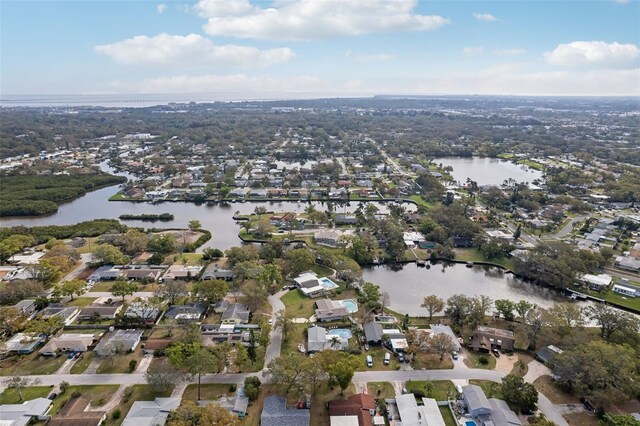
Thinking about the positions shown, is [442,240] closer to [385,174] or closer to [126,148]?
[385,174]

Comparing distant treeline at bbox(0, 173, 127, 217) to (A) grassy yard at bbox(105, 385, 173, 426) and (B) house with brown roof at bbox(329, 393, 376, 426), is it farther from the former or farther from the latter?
(B) house with brown roof at bbox(329, 393, 376, 426)

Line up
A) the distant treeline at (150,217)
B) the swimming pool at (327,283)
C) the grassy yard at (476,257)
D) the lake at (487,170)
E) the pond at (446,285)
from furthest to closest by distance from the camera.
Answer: the lake at (487,170) < the distant treeline at (150,217) < the grassy yard at (476,257) < the pond at (446,285) < the swimming pool at (327,283)

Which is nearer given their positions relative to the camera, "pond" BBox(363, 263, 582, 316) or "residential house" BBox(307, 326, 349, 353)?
"residential house" BBox(307, 326, 349, 353)

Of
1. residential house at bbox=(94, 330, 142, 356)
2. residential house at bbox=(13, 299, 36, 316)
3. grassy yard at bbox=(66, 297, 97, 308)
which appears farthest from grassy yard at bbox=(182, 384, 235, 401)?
residential house at bbox=(13, 299, 36, 316)

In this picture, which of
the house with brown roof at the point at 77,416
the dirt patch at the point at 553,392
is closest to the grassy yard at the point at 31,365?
the house with brown roof at the point at 77,416

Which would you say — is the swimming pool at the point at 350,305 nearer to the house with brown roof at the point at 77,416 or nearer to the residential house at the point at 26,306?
the house with brown roof at the point at 77,416
